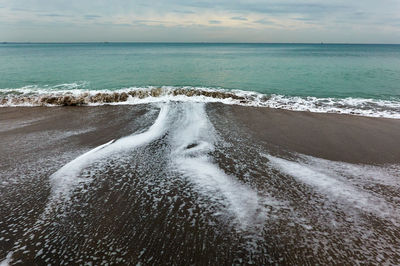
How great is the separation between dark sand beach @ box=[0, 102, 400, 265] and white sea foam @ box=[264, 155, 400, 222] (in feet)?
0.10

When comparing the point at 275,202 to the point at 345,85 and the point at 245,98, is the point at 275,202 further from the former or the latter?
the point at 345,85

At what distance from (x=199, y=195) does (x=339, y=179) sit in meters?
3.74

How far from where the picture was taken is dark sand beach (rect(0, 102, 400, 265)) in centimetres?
344

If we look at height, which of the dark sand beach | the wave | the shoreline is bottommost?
the dark sand beach

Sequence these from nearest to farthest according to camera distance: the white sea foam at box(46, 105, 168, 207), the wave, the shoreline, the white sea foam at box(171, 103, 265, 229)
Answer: the white sea foam at box(171, 103, 265, 229) → the white sea foam at box(46, 105, 168, 207) → the shoreline → the wave

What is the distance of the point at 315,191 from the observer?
16.2 feet

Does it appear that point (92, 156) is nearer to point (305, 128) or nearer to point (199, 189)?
point (199, 189)

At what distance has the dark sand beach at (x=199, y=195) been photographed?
11.3 ft

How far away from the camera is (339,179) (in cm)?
544

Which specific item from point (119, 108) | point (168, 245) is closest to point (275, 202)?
point (168, 245)

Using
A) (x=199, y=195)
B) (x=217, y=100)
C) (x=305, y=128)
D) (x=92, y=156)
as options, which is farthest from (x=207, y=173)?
(x=217, y=100)

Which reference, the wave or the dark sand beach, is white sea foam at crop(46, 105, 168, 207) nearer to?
the dark sand beach

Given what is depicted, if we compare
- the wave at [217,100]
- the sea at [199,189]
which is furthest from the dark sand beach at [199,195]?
the wave at [217,100]

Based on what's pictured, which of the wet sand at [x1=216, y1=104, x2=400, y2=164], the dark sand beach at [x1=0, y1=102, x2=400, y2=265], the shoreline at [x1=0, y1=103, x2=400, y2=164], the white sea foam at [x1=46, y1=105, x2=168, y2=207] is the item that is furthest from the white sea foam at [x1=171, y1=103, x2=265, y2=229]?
the wet sand at [x1=216, y1=104, x2=400, y2=164]
